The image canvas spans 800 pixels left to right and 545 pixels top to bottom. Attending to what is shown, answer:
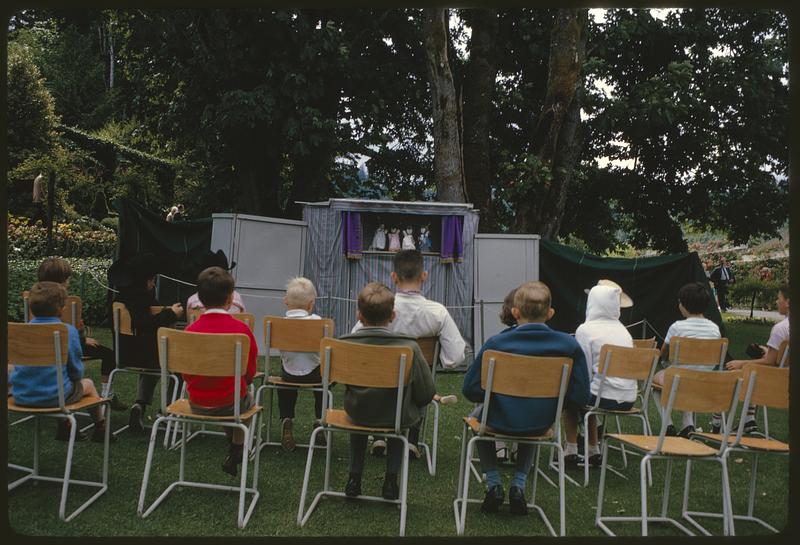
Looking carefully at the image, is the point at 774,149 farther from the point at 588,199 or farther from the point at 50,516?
the point at 50,516

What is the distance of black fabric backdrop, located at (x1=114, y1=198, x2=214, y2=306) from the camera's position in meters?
10.4

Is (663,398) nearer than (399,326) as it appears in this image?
Yes

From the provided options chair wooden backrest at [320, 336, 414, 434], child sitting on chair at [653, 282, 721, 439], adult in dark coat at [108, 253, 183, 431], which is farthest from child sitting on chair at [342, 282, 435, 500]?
child sitting on chair at [653, 282, 721, 439]

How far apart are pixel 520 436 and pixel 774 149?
57.7 feet

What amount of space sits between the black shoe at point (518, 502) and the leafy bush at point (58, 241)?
50.8 ft

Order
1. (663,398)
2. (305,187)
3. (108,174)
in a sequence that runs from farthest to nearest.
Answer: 1. (108,174)
2. (305,187)
3. (663,398)

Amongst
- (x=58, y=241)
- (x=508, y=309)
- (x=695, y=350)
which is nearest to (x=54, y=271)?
(x=508, y=309)

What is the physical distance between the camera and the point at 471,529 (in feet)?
12.9

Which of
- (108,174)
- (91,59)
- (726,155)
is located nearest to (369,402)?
(726,155)

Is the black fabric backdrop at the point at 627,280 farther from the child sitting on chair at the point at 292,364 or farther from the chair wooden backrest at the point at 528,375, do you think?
the chair wooden backrest at the point at 528,375

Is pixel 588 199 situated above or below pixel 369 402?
above

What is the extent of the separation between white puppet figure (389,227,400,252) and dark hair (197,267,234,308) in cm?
690

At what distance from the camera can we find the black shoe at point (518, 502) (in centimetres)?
412

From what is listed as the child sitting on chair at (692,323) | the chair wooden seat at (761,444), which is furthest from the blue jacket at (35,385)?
the child sitting on chair at (692,323)
